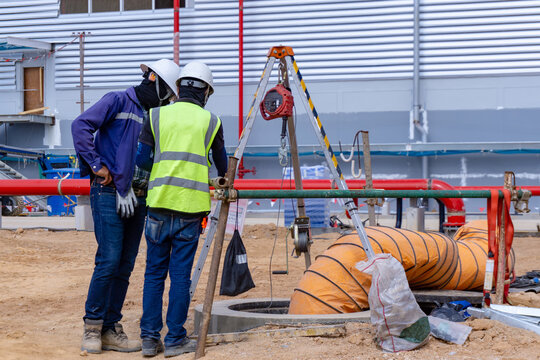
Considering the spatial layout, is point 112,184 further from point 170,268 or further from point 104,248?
point 170,268

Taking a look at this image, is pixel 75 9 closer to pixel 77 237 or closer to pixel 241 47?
pixel 241 47

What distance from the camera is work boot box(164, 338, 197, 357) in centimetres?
405

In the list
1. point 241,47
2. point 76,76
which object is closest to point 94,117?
point 241,47

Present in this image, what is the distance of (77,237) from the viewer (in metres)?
11.2

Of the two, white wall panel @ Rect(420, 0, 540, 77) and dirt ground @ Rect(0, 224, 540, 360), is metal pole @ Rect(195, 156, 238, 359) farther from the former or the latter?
white wall panel @ Rect(420, 0, 540, 77)

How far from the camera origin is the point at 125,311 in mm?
5742

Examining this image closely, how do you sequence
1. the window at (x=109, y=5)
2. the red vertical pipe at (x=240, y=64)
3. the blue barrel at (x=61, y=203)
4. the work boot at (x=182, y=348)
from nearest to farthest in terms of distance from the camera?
1. the work boot at (x=182, y=348)
2. the red vertical pipe at (x=240, y=64)
3. the blue barrel at (x=61, y=203)
4. the window at (x=109, y=5)

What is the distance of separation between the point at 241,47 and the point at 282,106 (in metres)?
13.3

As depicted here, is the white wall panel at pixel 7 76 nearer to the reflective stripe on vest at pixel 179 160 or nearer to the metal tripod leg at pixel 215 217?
the metal tripod leg at pixel 215 217

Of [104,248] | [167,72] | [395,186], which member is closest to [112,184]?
[104,248]

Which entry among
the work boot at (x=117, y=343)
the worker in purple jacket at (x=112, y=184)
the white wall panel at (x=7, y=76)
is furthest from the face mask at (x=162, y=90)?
the white wall panel at (x=7, y=76)

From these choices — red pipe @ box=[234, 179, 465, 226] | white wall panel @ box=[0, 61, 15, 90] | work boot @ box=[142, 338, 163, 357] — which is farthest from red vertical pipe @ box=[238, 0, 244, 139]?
work boot @ box=[142, 338, 163, 357]

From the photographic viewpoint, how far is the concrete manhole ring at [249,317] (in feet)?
14.4

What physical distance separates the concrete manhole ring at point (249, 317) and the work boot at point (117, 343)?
1.52ft
